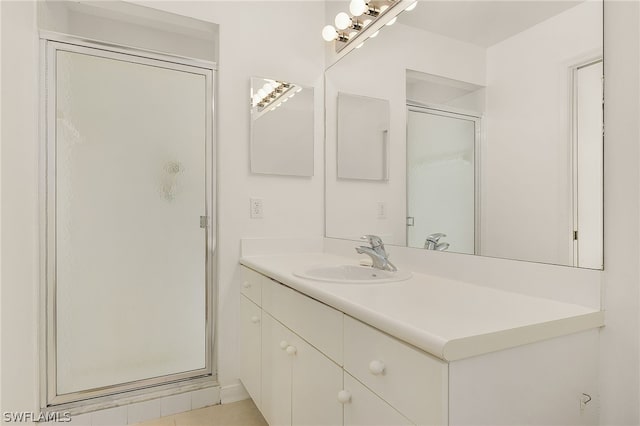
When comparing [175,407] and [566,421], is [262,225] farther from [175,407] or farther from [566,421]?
[566,421]

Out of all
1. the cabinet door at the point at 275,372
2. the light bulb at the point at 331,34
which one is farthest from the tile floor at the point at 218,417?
the light bulb at the point at 331,34

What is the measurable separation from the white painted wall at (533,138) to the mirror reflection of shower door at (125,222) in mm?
1420

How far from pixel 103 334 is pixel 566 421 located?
190 centimetres

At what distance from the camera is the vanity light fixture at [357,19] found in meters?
1.63

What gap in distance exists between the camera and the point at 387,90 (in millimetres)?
1677

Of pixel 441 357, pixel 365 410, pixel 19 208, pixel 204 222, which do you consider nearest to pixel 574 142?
pixel 441 357

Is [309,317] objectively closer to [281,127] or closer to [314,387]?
[314,387]

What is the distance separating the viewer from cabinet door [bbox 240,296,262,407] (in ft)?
5.24

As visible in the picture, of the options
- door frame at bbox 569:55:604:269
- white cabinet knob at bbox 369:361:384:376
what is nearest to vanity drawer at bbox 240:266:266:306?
white cabinet knob at bbox 369:361:384:376

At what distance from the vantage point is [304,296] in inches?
45.4

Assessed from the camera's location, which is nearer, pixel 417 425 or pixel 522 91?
pixel 417 425

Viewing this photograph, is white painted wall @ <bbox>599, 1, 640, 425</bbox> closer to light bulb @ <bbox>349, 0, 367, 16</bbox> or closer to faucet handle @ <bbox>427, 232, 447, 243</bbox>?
faucet handle @ <bbox>427, 232, 447, 243</bbox>

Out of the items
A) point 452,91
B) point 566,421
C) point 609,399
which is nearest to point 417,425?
point 566,421

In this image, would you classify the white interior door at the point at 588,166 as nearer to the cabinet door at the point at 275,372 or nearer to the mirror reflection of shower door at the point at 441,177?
the mirror reflection of shower door at the point at 441,177
